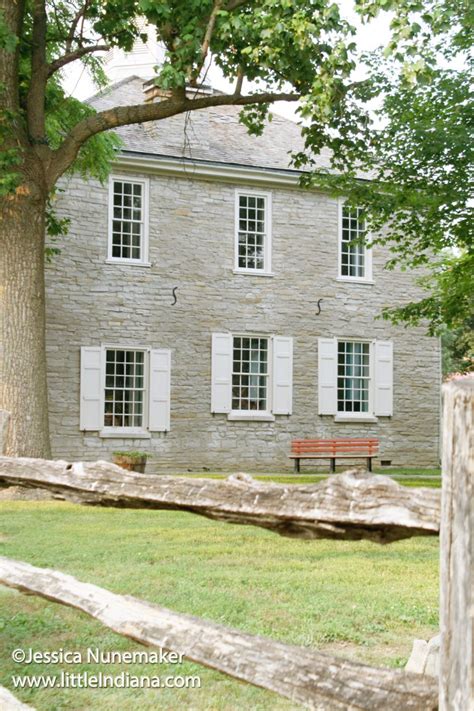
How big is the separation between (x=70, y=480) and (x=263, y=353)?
17125mm

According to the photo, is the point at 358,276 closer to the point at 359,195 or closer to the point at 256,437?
the point at 256,437

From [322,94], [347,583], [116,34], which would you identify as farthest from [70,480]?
[116,34]

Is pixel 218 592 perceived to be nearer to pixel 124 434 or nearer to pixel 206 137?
pixel 124 434

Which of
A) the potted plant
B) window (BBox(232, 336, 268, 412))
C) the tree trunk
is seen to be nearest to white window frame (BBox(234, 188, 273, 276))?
window (BBox(232, 336, 268, 412))

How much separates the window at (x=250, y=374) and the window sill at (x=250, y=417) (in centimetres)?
16

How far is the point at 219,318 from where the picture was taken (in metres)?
20.7

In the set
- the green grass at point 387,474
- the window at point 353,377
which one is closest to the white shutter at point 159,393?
the green grass at point 387,474

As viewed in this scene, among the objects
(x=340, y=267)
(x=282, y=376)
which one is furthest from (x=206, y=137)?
(x=282, y=376)

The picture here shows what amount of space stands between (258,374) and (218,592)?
1420 cm

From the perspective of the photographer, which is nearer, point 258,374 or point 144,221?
point 144,221

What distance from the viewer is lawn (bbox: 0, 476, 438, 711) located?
4855mm

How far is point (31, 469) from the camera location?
4449 millimetres

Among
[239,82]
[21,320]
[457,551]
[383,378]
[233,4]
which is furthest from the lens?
[383,378]

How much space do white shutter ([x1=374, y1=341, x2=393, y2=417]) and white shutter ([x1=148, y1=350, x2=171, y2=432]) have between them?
4976 mm
